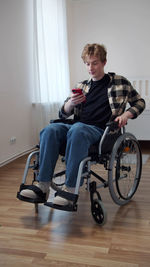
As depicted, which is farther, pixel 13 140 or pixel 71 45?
pixel 71 45

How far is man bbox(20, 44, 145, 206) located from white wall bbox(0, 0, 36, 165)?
1.30 m

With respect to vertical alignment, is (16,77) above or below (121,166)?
above

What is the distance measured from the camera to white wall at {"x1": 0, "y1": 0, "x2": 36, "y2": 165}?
9.60 ft

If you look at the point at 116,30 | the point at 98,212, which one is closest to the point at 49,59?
the point at 116,30

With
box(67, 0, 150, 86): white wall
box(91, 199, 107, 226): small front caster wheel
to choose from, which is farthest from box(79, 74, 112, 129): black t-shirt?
box(67, 0, 150, 86): white wall

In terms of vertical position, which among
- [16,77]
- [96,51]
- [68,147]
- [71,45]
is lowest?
[68,147]

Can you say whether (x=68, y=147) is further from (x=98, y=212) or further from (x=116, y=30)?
(x=116, y=30)

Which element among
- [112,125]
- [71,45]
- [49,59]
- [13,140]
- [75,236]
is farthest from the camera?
[71,45]

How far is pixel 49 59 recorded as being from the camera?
11.8 ft

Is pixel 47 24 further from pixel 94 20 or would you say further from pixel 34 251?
pixel 34 251

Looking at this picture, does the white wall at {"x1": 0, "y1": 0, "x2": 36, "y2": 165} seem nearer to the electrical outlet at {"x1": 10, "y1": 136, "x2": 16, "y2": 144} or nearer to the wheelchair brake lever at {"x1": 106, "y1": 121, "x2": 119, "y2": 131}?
the electrical outlet at {"x1": 10, "y1": 136, "x2": 16, "y2": 144}

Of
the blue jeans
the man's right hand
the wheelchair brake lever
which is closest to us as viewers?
the blue jeans

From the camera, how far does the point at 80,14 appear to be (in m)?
4.01

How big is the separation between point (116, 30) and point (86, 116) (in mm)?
2465
